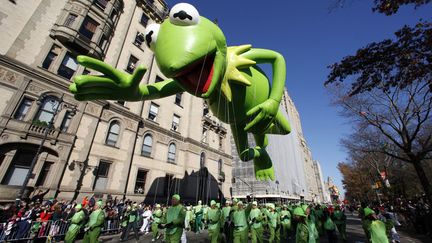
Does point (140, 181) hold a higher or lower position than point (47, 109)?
lower

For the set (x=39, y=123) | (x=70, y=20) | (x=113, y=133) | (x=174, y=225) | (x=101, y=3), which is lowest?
(x=174, y=225)

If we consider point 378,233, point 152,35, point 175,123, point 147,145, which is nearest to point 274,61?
point 152,35

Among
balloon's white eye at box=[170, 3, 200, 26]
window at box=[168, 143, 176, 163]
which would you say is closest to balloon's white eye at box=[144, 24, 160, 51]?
balloon's white eye at box=[170, 3, 200, 26]

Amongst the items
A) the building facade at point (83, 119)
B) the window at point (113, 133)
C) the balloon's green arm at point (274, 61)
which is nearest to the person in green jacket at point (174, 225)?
the balloon's green arm at point (274, 61)

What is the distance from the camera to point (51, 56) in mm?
12867

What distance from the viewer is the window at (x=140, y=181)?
15266 mm

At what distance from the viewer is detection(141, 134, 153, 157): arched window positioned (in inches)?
645

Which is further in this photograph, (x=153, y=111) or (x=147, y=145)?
(x=153, y=111)

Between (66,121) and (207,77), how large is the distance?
44.0 ft

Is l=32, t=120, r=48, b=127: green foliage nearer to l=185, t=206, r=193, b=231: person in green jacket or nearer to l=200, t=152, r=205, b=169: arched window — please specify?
l=185, t=206, r=193, b=231: person in green jacket

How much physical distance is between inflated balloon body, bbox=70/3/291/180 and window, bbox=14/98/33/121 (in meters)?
11.5

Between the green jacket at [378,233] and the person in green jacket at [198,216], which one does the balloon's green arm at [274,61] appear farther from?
the person in green jacket at [198,216]

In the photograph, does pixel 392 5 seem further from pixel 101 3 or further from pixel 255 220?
pixel 101 3

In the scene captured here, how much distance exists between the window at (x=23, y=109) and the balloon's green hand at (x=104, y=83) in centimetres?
1143
